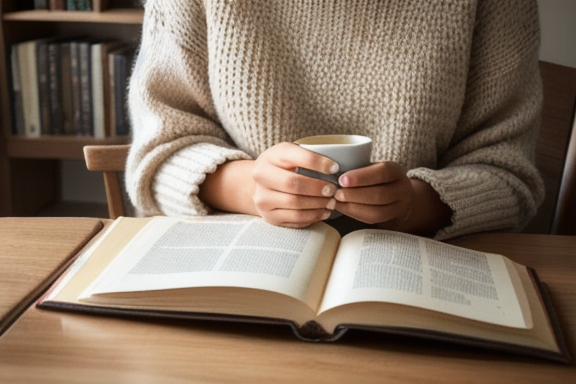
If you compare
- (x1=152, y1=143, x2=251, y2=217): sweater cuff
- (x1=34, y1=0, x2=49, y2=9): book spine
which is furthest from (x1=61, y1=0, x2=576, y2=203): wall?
(x1=34, y1=0, x2=49, y2=9): book spine

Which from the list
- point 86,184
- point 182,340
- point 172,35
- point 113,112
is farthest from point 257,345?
point 86,184

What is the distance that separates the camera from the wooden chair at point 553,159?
1.12 metres

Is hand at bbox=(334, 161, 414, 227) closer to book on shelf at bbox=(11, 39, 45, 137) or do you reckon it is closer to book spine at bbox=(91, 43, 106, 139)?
book spine at bbox=(91, 43, 106, 139)

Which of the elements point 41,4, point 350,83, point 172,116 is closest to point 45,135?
point 41,4

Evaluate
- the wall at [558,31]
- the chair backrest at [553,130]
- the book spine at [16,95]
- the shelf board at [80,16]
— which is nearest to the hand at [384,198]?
the chair backrest at [553,130]

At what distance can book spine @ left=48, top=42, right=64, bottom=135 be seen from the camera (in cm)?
219

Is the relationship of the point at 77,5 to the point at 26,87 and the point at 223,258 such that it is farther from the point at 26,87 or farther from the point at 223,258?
the point at 223,258

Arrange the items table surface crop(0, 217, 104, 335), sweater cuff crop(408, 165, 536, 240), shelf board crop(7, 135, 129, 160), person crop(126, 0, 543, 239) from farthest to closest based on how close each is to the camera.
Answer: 1. shelf board crop(7, 135, 129, 160)
2. person crop(126, 0, 543, 239)
3. sweater cuff crop(408, 165, 536, 240)
4. table surface crop(0, 217, 104, 335)

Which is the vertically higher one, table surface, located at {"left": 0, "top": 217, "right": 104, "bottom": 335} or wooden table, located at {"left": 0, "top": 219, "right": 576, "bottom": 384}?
wooden table, located at {"left": 0, "top": 219, "right": 576, "bottom": 384}

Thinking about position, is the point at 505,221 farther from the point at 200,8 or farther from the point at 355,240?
the point at 200,8

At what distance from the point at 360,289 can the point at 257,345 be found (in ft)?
0.34

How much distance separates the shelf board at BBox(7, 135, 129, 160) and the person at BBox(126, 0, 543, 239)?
3.89ft

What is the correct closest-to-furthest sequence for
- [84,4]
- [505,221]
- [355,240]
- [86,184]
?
[355,240]
[505,221]
[84,4]
[86,184]

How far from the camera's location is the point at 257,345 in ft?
2.08
